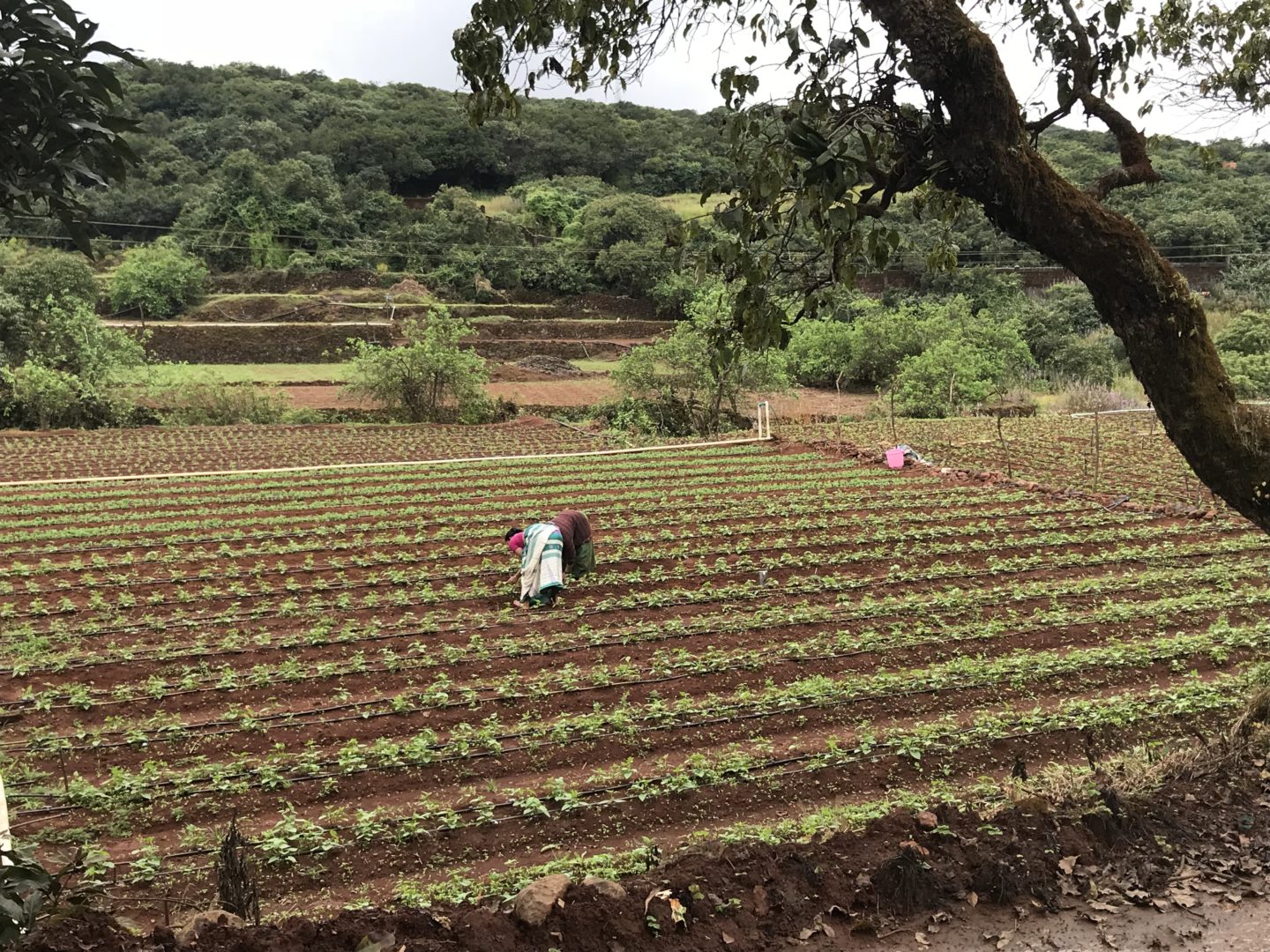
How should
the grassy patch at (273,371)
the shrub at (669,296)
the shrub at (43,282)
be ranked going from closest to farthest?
the shrub at (43,282) < the grassy patch at (273,371) < the shrub at (669,296)

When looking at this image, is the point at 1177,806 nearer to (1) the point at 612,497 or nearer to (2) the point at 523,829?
(2) the point at 523,829

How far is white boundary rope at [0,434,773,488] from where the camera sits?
16.5m

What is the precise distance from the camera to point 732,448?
834 inches

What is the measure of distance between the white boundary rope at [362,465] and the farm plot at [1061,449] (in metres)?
2.96

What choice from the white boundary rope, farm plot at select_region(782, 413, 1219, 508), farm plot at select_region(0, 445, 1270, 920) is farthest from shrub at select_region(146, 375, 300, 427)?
farm plot at select_region(782, 413, 1219, 508)

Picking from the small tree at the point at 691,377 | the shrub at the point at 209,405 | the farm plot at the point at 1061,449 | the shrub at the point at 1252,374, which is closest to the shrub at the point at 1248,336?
the shrub at the point at 1252,374

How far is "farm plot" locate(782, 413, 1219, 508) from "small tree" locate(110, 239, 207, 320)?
34.4m

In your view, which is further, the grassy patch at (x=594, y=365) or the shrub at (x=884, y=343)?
the grassy patch at (x=594, y=365)

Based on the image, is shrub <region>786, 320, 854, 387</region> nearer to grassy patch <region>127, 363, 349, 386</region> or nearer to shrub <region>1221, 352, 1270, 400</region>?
shrub <region>1221, 352, 1270, 400</region>

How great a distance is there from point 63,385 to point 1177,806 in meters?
27.4

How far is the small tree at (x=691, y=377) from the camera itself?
25234 mm

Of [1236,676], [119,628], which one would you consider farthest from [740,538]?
[119,628]

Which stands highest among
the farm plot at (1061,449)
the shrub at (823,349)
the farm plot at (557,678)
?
the shrub at (823,349)

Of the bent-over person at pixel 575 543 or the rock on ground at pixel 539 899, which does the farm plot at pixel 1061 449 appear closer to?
the bent-over person at pixel 575 543
